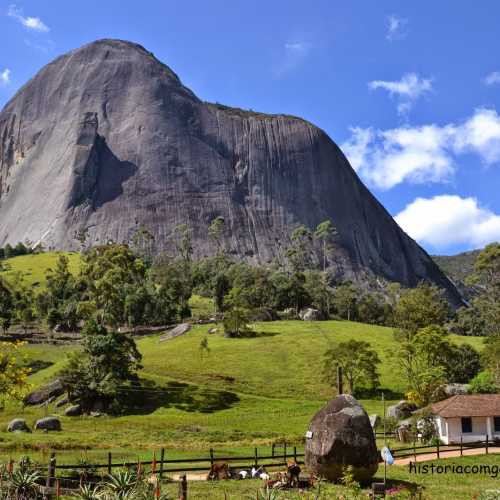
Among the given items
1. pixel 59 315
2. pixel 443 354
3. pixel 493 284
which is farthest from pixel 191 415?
pixel 493 284

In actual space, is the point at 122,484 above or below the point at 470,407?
below

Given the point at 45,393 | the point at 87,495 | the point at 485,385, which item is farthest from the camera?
the point at 45,393

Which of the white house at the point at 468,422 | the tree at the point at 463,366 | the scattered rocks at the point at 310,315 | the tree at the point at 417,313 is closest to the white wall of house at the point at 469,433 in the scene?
the white house at the point at 468,422

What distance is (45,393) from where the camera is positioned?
6856cm

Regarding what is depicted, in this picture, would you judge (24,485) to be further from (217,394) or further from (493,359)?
(493,359)

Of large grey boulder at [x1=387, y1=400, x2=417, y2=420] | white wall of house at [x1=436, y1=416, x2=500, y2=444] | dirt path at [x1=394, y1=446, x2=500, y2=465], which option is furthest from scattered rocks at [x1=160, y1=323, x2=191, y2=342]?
dirt path at [x1=394, y1=446, x2=500, y2=465]

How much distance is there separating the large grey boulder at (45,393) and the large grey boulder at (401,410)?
36077 millimetres

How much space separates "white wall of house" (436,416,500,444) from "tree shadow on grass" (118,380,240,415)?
2579 centimetres

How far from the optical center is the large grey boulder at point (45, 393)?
6781cm

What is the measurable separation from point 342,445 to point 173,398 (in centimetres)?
4417

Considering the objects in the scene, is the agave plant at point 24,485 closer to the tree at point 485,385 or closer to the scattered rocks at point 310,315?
the tree at point 485,385

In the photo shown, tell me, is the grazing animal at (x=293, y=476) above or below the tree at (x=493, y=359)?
below

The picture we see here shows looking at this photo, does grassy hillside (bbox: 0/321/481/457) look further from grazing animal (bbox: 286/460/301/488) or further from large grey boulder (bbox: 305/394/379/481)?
large grey boulder (bbox: 305/394/379/481)

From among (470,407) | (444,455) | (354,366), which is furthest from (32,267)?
(444,455)
